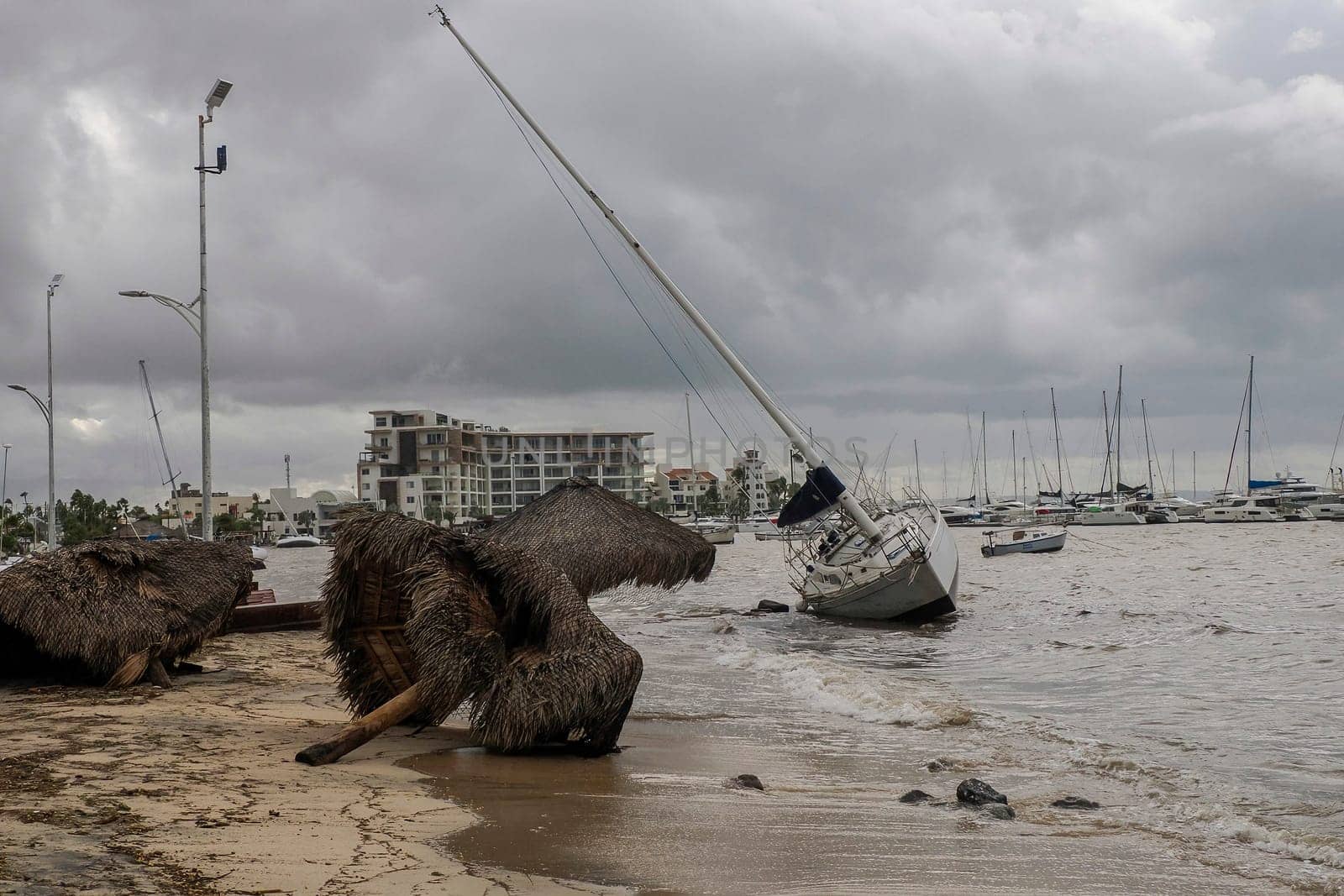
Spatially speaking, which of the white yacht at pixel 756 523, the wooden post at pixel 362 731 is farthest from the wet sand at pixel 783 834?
the white yacht at pixel 756 523

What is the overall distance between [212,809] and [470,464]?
133093 mm

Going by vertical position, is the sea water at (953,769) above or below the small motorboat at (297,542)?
above

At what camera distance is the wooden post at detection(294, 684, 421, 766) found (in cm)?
845

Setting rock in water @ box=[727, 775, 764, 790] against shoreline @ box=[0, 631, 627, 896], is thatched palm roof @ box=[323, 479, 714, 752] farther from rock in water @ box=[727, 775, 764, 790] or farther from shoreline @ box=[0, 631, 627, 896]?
rock in water @ box=[727, 775, 764, 790]

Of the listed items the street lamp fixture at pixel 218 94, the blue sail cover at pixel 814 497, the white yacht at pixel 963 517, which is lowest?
the white yacht at pixel 963 517

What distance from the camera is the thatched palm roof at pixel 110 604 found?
11.9 meters

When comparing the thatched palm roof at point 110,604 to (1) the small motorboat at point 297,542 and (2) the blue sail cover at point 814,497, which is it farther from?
(1) the small motorboat at point 297,542

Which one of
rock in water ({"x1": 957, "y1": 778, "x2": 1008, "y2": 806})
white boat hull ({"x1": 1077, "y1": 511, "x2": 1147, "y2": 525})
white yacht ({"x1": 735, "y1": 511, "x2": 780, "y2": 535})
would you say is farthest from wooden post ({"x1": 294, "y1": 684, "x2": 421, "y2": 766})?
white yacht ({"x1": 735, "y1": 511, "x2": 780, "y2": 535})

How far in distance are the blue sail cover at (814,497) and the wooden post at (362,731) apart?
685 inches

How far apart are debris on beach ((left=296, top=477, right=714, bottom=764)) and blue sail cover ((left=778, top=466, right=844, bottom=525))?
1622 cm

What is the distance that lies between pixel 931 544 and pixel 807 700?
41.1 feet

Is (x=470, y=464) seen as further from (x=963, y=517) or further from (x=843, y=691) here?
(x=843, y=691)

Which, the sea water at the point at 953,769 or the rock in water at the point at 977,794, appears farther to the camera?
the rock in water at the point at 977,794

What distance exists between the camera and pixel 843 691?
15266mm
